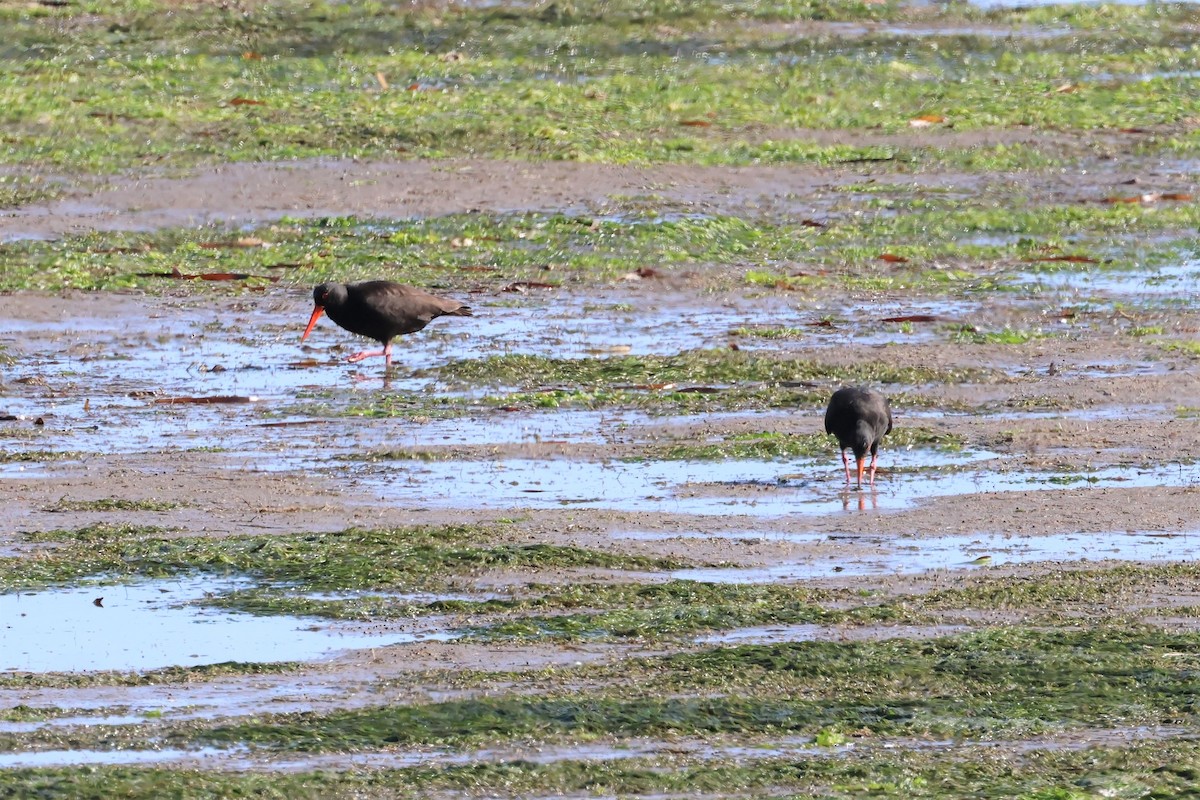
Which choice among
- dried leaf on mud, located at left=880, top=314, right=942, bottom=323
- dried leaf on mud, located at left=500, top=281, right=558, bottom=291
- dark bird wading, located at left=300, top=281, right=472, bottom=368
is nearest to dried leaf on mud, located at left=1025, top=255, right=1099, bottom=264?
dried leaf on mud, located at left=880, top=314, right=942, bottom=323

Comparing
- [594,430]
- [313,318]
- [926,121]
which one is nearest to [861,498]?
[594,430]

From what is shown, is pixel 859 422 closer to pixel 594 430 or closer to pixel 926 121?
pixel 594 430

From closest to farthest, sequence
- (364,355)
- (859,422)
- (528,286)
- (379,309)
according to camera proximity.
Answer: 1. (859,422)
2. (379,309)
3. (364,355)
4. (528,286)

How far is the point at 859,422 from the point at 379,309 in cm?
410

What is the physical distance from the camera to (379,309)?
14.2 metres

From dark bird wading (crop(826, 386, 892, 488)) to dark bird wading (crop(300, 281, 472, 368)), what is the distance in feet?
12.1

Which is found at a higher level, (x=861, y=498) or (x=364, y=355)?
(x=364, y=355)

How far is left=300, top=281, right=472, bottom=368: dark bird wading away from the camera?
46.4 ft

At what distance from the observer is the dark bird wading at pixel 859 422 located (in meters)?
10.9

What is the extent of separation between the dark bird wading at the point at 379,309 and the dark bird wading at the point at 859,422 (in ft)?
12.1

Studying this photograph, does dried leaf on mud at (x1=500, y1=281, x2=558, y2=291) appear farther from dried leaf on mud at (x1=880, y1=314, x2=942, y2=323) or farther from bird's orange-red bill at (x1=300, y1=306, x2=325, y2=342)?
dried leaf on mud at (x1=880, y1=314, x2=942, y2=323)

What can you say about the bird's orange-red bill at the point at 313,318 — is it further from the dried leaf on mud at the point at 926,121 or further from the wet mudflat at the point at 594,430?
the dried leaf on mud at the point at 926,121

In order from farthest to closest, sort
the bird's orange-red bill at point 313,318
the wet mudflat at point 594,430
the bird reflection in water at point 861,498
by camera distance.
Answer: the bird's orange-red bill at point 313,318, the bird reflection in water at point 861,498, the wet mudflat at point 594,430

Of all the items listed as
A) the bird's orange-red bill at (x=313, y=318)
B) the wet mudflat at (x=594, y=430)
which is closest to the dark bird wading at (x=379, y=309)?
the bird's orange-red bill at (x=313, y=318)
